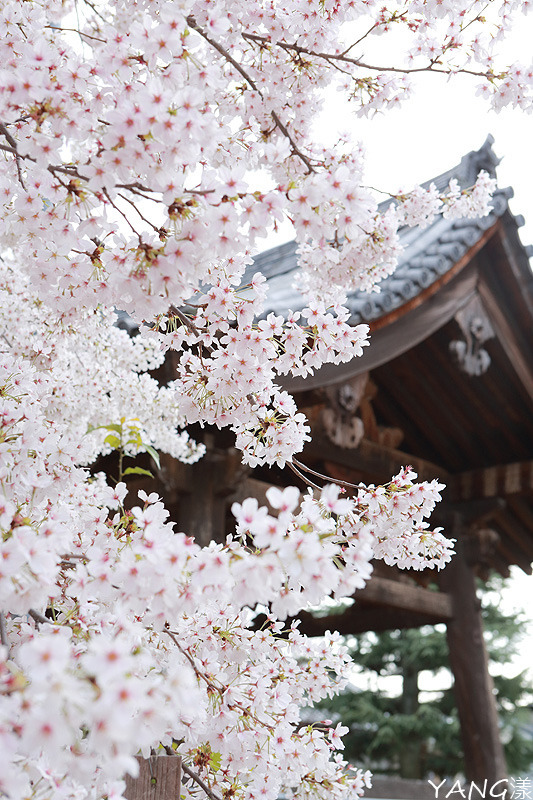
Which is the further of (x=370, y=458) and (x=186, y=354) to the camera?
(x=370, y=458)

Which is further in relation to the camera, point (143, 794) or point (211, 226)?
point (143, 794)

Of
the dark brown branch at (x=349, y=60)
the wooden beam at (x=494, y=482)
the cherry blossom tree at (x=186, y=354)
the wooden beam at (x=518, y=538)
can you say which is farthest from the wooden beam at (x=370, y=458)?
the dark brown branch at (x=349, y=60)

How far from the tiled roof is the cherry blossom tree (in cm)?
63

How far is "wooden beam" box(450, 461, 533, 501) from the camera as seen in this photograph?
16.8 feet

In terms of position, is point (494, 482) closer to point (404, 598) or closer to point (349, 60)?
point (404, 598)

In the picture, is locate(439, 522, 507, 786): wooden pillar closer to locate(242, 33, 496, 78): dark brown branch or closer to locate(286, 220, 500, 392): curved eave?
locate(286, 220, 500, 392): curved eave

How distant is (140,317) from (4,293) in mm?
1480

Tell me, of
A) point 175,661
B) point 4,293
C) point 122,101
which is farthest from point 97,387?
point 122,101

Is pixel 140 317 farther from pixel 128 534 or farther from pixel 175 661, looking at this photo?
pixel 175 661

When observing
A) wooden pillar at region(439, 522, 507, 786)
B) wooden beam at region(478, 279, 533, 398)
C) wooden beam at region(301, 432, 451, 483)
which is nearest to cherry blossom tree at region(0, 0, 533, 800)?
wooden beam at region(301, 432, 451, 483)

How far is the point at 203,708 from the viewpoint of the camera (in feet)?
4.78

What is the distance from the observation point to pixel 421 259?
154 inches

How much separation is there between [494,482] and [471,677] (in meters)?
1.42

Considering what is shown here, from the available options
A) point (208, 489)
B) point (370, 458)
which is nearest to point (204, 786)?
point (208, 489)
